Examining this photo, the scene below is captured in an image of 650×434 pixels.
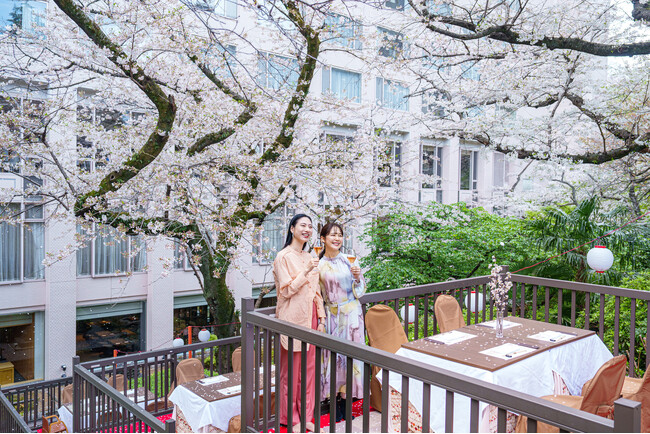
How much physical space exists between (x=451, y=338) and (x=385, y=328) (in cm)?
65

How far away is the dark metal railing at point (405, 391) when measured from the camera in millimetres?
1519

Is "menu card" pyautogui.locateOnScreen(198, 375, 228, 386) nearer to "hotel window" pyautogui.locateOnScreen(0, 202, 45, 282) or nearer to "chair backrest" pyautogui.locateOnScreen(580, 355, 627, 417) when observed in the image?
"chair backrest" pyautogui.locateOnScreen(580, 355, 627, 417)

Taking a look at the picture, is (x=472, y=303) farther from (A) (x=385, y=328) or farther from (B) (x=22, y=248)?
(B) (x=22, y=248)

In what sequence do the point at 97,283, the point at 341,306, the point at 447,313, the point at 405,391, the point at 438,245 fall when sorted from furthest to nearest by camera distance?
1. the point at 97,283
2. the point at 438,245
3. the point at 447,313
4. the point at 341,306
5. the point at 405,391

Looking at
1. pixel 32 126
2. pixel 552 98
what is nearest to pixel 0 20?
pixel 32 126

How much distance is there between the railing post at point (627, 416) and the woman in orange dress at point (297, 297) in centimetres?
217

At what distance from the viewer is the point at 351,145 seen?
931 cm

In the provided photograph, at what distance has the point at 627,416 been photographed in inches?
55.6

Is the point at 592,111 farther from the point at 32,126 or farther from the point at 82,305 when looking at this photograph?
the point at 82,305

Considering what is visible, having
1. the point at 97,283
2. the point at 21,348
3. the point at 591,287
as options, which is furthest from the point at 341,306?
the point at 21,348

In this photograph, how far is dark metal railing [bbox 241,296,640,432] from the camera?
1.52 meters

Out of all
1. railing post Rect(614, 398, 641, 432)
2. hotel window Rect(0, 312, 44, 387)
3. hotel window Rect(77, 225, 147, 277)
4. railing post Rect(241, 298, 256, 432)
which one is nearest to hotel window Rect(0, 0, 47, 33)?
hotel window Rect(77, 225, 147, 277)

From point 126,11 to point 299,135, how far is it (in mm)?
5311

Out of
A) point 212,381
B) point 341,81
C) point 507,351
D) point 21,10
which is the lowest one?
point 212,381
